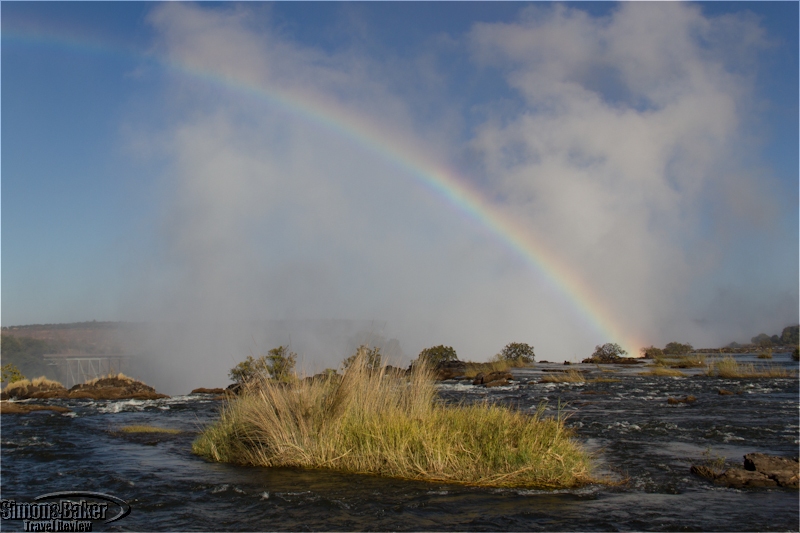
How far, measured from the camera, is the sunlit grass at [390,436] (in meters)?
8.70

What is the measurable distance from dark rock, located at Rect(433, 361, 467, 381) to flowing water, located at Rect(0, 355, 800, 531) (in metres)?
19.3

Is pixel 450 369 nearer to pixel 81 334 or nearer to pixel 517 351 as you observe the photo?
pixel 517 351

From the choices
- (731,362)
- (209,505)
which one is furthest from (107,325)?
(209,505)

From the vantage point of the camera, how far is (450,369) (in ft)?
124

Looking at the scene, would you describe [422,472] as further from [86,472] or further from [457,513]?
[86,472]

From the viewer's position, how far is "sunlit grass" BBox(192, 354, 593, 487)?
28.5 ft

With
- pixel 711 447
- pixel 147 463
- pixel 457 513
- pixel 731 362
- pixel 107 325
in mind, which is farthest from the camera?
pixel 107 325

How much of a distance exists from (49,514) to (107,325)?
4968 inches

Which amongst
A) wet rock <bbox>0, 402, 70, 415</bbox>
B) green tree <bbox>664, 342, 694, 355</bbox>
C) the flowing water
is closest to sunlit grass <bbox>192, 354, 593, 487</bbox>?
the flowing water

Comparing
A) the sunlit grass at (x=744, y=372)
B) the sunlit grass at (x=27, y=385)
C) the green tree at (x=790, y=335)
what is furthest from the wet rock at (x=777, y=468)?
the green tree at (x=790, y=335)

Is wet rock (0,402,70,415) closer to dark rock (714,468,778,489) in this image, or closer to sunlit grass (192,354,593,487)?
sunlit grass (192,354,593,487)

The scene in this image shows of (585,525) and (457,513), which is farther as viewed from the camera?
(457,513)

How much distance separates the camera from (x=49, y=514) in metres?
7.46
